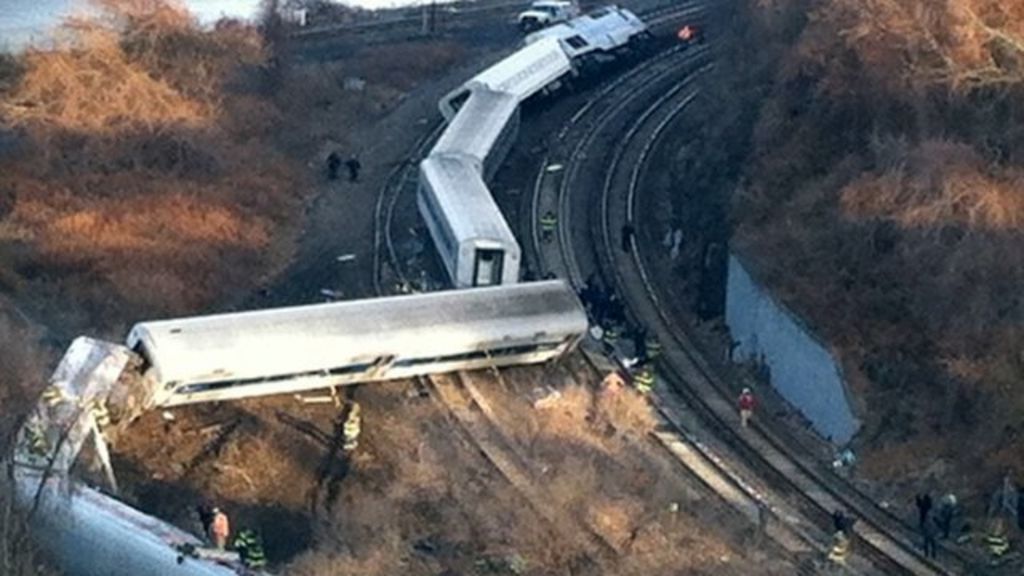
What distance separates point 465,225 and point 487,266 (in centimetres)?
111

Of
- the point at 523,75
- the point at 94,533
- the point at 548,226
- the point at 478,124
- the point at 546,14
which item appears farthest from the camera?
the point at 546,14

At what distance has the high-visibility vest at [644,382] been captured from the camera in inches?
1221

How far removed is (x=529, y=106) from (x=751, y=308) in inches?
530

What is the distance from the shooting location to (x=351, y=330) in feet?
98.6

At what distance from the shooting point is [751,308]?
32.7 m

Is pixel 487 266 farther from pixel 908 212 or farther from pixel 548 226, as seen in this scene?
pixel 908 212

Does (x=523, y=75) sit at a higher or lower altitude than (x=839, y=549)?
lower

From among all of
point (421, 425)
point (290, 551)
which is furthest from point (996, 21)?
point (290, 551)

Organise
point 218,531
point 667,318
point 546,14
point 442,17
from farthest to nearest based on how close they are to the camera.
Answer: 1. point 442,17
2. point 546,14
3. point 667,318
4. point 218,531

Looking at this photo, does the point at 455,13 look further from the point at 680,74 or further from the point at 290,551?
the point at 290,551

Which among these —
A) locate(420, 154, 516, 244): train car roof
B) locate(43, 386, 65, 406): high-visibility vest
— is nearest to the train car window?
locate(420, 154, 516, 244): train car roof

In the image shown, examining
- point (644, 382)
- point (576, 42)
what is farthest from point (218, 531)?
point (576, 42)

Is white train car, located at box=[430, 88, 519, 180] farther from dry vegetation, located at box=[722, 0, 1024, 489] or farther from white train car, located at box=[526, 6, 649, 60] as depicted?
dry vegetation, located at box=[722, 0, 1024, 489]

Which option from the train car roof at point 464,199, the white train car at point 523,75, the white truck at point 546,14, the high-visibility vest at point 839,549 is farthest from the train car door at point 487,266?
the white truck at point 546,14
